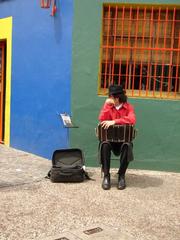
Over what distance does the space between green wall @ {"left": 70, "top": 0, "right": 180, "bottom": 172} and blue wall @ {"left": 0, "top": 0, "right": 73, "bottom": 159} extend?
0.17 m

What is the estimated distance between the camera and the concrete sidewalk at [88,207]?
159 inches

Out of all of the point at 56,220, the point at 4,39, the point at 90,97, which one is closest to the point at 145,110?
the point at 90,97

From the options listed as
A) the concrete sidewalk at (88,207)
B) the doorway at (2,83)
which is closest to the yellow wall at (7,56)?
the doorway at (2,83)

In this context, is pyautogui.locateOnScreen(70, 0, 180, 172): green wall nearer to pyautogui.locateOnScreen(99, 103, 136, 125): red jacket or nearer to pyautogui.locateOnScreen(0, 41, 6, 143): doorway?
pyautogui.locateOnScreen(99, 103, 136, 125): red jacket

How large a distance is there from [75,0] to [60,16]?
0.41m

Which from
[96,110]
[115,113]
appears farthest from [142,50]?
[115,113]

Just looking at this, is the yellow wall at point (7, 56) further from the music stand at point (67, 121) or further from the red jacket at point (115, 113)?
the red jacket at point (115, 113)

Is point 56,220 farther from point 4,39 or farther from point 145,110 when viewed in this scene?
point 4,39

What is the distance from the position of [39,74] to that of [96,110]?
4.44ft

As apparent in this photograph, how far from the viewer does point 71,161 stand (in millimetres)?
5977

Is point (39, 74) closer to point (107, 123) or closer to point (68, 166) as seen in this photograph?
point (68, 166)

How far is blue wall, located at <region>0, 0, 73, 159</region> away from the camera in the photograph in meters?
6.61

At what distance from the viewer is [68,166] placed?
588cm

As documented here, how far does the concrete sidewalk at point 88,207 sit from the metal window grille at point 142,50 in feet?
4.58
